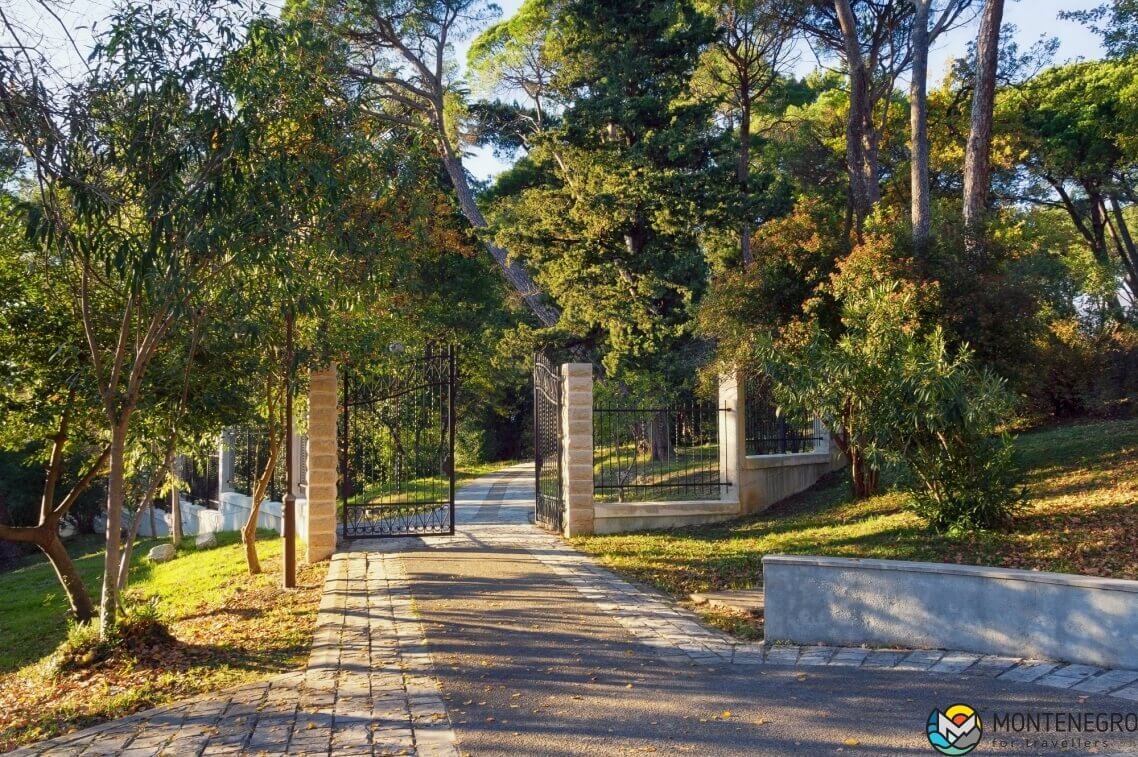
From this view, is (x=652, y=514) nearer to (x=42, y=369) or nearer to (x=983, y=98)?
(x=42, y=369)

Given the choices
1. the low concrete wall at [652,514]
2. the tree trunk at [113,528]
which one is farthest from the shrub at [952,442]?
the tree trunk at [113,528]

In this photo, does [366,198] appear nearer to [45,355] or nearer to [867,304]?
[45,355]

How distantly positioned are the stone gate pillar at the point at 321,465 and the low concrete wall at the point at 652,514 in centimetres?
369

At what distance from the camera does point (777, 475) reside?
15125mm

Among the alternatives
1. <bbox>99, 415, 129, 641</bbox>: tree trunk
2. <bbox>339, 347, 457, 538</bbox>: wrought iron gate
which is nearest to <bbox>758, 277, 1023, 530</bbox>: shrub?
<bbox>339, 347, 457, 538</bbox>: wrought iron gate

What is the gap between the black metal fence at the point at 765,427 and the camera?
1480 cm

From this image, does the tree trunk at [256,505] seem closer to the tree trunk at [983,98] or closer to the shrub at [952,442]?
the shrub at [952,442]

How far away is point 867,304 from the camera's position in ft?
32.8

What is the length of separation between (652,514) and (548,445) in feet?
6.89

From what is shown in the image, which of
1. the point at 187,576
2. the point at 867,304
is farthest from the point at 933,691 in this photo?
the point at 187,576

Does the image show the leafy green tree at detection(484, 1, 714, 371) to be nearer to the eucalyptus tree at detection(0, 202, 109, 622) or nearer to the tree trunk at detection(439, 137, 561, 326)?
Answer: the tree trunk at detection(439, 137, 561, 326)

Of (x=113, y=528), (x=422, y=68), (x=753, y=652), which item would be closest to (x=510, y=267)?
(x=422, y=68)

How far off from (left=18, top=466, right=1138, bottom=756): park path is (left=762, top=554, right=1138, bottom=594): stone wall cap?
1.79ft

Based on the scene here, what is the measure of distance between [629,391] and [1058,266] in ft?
31.2
